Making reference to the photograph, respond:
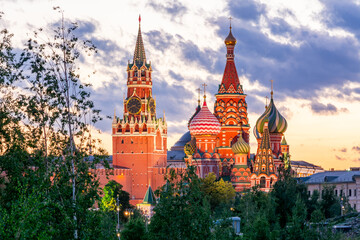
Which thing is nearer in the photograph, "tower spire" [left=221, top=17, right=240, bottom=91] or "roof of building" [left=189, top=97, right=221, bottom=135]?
"roof of building" [left=189, top=97, right=221, bottom=135]

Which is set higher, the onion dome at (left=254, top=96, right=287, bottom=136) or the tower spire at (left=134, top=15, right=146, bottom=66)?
the tower spire at (left=134, top=15, right=146, bottom=66)

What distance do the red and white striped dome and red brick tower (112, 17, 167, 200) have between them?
1341 cm

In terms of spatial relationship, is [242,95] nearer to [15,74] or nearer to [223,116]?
[223,116]

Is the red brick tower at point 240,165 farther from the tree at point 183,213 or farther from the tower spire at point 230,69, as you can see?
the tree at point 183,213

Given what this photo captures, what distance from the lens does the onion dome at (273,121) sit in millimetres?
102750

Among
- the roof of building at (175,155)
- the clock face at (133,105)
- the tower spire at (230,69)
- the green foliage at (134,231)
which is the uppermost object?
the tower spire at (230,69)

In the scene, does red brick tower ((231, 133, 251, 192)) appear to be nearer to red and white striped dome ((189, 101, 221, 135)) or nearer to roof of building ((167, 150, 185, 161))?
red and white striped dome ((189, 101, 221, 135))

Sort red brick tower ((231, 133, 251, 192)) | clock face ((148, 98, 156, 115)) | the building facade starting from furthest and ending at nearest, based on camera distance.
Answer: clock face ((148, 98, 156, 115)) < red brick tower ((231, 133, 251, 192)) < the building facade

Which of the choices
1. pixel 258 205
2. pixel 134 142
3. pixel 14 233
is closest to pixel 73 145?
pixel 14 233

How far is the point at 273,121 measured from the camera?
102750 millimetres

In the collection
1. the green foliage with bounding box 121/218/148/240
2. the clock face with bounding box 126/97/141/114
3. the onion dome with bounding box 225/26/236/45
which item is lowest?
the green foliage with bounding box 121/218/148/240

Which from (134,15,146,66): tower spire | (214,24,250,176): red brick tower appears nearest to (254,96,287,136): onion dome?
(214,24,250,176): red brick tower

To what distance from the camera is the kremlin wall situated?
100125 millimetres

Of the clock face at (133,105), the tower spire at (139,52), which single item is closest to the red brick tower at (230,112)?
the clock face at (133,105)
